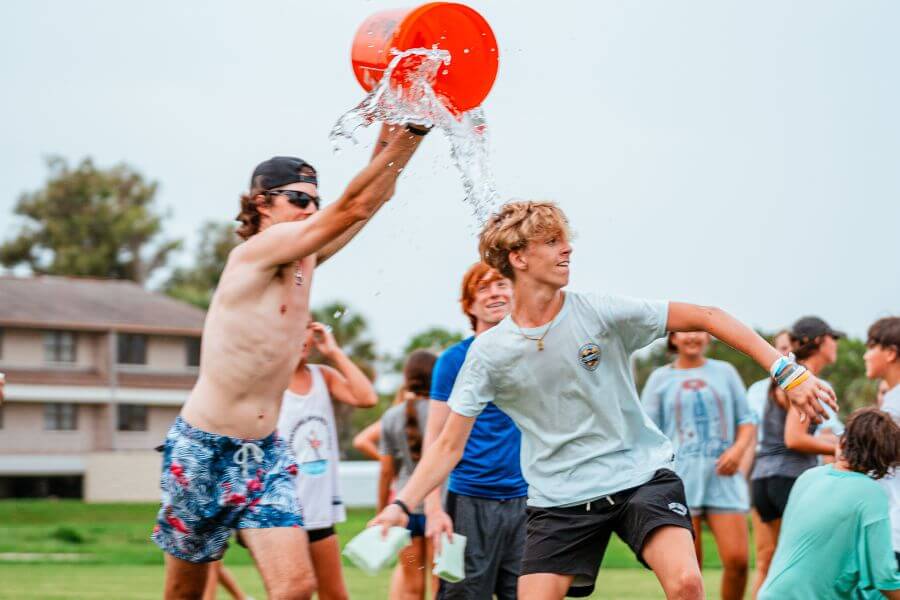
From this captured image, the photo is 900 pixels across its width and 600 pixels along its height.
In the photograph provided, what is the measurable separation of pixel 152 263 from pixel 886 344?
7407cm

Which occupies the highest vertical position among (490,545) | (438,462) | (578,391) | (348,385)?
(578,391)

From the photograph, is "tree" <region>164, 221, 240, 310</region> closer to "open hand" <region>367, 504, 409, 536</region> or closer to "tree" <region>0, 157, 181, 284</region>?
"tree" <region>0, 157, 181, 284</region>

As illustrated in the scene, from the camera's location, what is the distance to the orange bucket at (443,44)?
500 cm

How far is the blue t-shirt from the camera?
7410 mm

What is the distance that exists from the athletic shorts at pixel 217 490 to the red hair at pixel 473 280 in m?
2.10

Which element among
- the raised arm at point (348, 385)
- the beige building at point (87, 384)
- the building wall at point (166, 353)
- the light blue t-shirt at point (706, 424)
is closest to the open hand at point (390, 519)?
the raised arm at point (348, 385)

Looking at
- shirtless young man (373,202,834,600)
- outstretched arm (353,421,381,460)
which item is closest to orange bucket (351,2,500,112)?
shirtless young man (373,202,834,600)

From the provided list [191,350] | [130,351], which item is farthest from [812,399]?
[191,350]

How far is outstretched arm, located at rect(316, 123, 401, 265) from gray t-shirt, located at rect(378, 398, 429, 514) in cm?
380

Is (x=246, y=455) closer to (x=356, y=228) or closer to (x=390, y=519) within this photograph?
(x=390, y=519)

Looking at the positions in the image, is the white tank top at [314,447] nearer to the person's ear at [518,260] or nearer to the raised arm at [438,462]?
the raised arm at [438,462]

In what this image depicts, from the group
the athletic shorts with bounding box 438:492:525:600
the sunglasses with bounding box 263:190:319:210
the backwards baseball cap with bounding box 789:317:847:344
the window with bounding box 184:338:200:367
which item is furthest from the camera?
the window with bounding box 184:338:200:367

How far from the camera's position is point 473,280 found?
7.43m

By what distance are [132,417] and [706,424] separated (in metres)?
55.8
